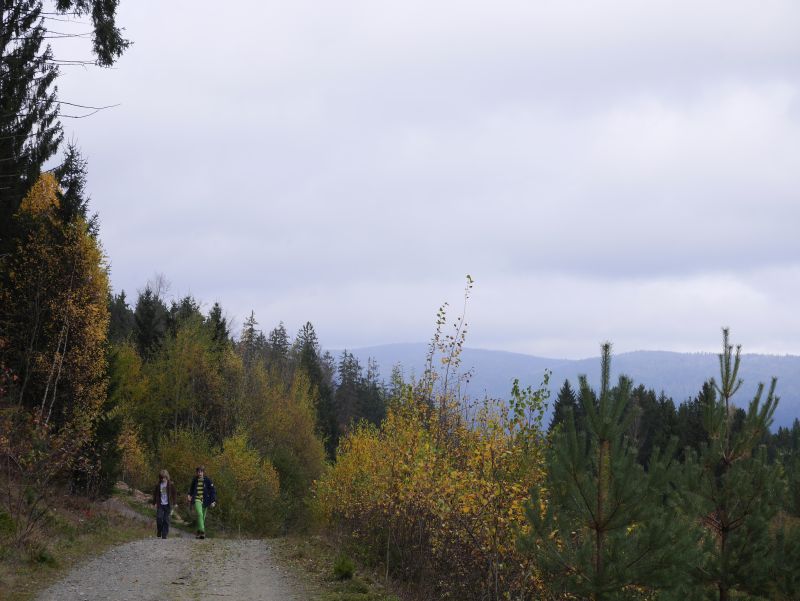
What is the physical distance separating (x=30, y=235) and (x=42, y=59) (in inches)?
516

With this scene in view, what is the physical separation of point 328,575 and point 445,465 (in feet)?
10.3

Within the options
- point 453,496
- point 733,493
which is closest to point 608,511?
point 733,493

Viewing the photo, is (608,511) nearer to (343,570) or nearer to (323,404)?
(343,570)

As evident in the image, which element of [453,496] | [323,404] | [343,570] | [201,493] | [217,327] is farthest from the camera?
[323,404]

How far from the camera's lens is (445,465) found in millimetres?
12719

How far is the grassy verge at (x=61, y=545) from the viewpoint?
37.6ft

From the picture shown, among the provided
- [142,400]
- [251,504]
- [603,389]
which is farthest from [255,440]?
[603,389]

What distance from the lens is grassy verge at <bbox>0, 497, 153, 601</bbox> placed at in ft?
37.6

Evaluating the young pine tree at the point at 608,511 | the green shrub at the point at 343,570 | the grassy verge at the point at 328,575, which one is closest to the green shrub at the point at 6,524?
the grassy verge at the point at 328,575

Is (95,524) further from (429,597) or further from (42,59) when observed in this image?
(42,59)

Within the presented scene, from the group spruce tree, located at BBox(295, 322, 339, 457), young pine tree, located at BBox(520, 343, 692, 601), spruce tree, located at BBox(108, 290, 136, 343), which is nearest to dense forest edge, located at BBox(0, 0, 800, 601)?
young pine tree, located at BBox(520, 343, 692, 601)

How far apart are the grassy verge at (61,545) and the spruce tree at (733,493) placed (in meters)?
10.4

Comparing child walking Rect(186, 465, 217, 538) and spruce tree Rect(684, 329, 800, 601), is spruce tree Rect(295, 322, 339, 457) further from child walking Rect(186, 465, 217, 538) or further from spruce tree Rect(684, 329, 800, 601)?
spruce tree Rect(684, 329, 800, 601)

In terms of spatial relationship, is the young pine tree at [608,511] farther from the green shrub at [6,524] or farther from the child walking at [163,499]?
the child walking at [163,499]
